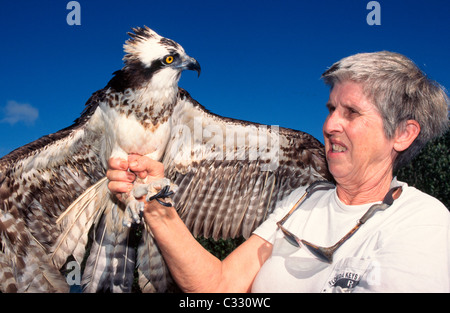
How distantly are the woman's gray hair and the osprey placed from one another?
1.96 metres

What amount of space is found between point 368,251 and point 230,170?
289cm

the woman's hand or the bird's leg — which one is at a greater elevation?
the woman's hand

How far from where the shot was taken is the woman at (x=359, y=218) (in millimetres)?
1909

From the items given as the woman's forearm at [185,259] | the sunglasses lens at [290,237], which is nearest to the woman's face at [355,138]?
the sunglasses lens at [290,237]

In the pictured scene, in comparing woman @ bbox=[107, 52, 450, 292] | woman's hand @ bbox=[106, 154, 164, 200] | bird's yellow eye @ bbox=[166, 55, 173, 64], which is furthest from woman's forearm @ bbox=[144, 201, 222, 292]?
bird's yellow eye @ bbox=[166, 55, 173, 64]

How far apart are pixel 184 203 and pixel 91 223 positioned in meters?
1.15

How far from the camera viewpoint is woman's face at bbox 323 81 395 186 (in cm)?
230

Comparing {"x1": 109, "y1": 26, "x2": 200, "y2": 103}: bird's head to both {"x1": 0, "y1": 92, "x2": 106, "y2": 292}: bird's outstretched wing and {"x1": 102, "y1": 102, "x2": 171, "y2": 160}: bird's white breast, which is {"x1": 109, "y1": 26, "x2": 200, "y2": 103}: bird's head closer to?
{"x1": 102, "y1": 102, "x2": 171, "y2": 160}: bird's white breast

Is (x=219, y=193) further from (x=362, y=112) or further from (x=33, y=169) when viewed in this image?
(x=362, y=112)

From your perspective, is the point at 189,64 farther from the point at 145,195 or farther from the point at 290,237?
the point at 290,237

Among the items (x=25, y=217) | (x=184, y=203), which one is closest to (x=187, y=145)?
(x=184, y=203)

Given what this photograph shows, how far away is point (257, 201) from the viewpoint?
4.73 m

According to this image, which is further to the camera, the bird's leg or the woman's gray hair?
the bird's leg

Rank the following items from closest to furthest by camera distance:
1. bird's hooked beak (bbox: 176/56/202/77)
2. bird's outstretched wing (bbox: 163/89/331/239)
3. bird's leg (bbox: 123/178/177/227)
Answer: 1. bird's leg (bbox: 123/178/177/227)
2. bird's hooked beak (bbox: 176/56/202/77)
3. bird's outstretched wing (bbox: 163/89/331/239)
